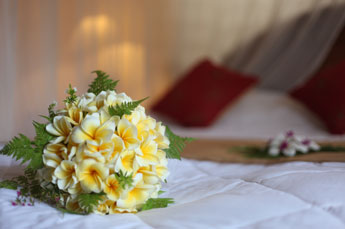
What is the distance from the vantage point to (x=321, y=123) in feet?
6.84

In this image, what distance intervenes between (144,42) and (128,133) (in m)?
2.00

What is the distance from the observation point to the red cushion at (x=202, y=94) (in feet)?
7.56

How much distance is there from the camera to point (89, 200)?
0.70 metres

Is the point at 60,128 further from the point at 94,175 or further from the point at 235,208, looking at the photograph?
A: the point at 235,208

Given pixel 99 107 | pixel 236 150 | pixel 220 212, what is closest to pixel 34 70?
pixel 236 150

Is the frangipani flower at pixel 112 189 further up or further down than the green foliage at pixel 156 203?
further up

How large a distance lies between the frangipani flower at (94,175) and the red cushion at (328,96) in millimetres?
1536

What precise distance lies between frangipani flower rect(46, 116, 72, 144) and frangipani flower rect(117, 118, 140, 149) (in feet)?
0.33

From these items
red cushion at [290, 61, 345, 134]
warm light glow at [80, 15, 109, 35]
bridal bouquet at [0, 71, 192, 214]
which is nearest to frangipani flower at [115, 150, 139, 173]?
bridal bouquet at [0, 71, 192, 214]

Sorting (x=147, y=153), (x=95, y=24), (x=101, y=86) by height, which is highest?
(x=95, y=24)

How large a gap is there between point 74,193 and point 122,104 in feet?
0.63

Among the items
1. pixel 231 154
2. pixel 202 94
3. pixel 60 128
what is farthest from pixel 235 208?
pixel 202 94

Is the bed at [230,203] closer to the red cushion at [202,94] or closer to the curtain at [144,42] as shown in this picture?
the curtain at [144,42]

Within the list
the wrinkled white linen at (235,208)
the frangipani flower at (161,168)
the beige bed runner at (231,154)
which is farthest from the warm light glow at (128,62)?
the frangipani flower at (161,168)
